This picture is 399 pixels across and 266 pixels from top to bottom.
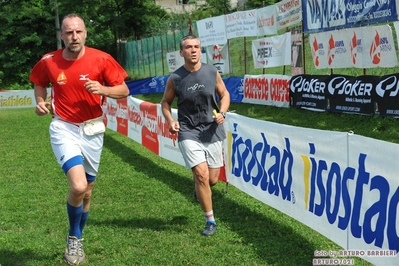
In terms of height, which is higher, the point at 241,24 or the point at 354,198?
the point at 241,24

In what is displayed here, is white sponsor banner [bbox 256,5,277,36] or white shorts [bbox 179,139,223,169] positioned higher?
white sponsor banner [bbox 256,5,277,36]

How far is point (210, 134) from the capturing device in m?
6.64

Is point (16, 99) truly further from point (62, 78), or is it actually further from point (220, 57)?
point (62, 78)

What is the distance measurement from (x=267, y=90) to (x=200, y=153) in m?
11.5

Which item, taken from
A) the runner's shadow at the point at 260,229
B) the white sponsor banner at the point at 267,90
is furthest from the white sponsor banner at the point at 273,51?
the runner's shadow at the point at 260,229

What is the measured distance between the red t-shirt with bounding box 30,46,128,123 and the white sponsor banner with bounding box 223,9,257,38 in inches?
565

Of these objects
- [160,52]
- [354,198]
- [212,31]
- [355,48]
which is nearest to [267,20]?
[212,31]

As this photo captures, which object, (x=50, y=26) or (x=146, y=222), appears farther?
(x=50, y=26)

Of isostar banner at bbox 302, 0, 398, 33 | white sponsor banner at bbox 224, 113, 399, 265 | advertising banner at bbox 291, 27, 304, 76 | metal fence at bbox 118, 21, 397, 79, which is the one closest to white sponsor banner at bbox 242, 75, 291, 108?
advertising banner at bbox 291, 27, 304, 76

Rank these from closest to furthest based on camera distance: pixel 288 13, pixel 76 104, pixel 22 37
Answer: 1. pixel 76 104
2. pixel 288 13
3. pixel 22 37

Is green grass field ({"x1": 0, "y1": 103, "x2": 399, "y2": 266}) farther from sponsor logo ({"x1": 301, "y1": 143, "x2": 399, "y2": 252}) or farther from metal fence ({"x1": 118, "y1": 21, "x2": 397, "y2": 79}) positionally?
metal fence ({"x1": 118, "y1": 21, "x2": 397, "y2": 79})

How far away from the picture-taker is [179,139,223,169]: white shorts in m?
6.48

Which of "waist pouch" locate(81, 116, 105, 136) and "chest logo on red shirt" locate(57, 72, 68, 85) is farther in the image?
"waist pouch" locate(81, 116, 105, 136)

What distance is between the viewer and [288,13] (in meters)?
17.0
